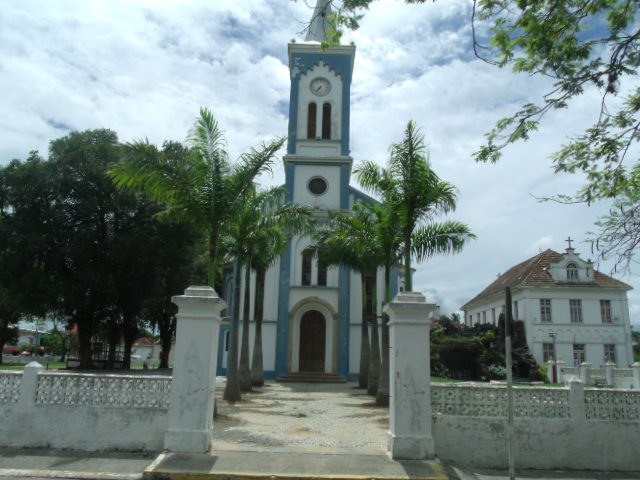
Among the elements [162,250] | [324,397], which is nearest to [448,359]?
[324,397]

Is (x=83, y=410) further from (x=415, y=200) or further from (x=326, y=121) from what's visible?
(x=326, y=121)

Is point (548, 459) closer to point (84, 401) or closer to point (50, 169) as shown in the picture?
point (84, 401)

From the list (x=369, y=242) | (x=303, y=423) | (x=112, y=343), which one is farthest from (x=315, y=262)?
(x=112, y=343)

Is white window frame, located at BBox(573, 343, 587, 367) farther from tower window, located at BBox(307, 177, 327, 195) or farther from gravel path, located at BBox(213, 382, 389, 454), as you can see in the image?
gravel path, located at BBox(213, 382, 389, 454)

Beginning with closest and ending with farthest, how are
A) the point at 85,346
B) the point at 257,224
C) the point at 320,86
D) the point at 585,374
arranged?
the point at 257,224
the point at 585,374
the point at 320,86
the point at 85,346

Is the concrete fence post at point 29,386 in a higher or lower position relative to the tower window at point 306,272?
lower

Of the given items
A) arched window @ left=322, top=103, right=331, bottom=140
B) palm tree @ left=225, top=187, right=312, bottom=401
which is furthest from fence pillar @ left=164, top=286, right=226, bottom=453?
arched window @ left=322, top=103, right=331, bottom=140

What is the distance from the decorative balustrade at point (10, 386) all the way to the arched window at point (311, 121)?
2042 centimetres

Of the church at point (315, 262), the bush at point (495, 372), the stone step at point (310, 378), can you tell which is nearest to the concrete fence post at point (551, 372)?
the bush at point (495, 372)

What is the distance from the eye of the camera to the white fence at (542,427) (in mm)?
7535

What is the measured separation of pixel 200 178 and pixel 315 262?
47.7 ft

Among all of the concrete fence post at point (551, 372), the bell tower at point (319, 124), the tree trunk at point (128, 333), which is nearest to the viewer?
the bell tower at point (319, 124)

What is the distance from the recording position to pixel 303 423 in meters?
11.1

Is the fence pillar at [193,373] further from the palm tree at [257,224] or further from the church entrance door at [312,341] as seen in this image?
the church entrance door at [312,341]
